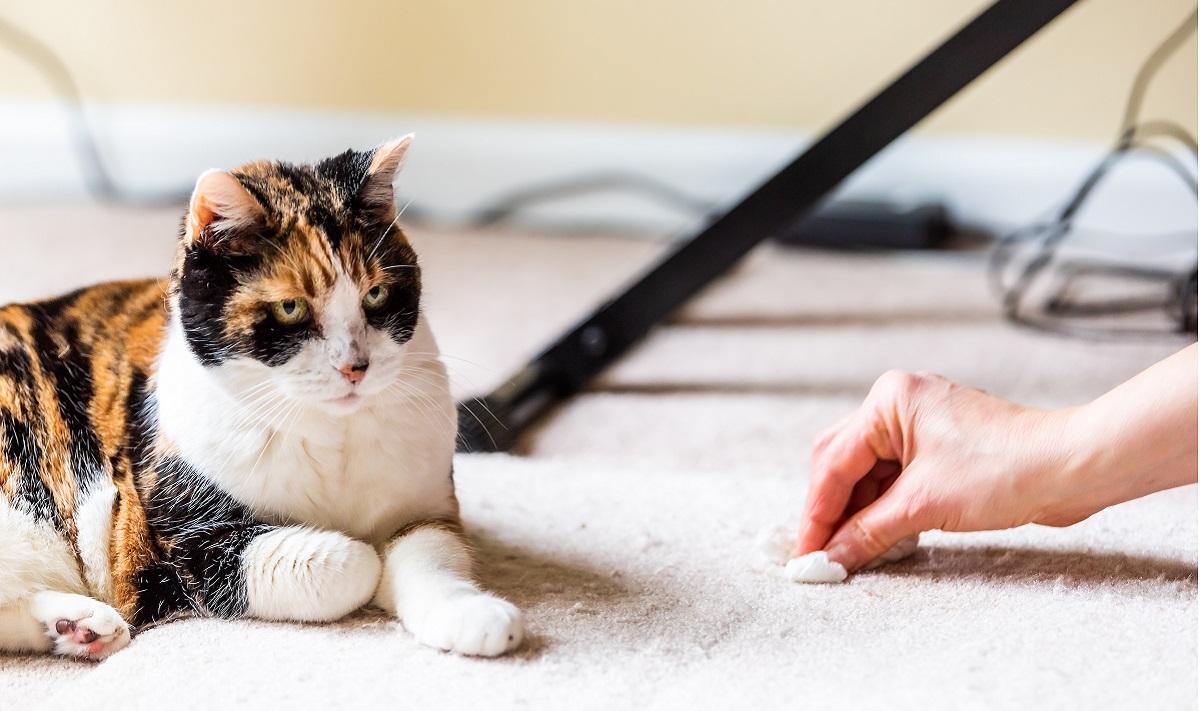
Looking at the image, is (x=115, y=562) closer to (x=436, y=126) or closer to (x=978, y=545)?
(x=978, y=545)

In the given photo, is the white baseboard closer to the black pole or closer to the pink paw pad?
the black pole

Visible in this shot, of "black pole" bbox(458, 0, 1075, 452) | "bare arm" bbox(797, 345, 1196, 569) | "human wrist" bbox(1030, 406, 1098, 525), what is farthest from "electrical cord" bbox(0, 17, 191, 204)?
"human wrist" bbox(1030, 406, 1098, 525)

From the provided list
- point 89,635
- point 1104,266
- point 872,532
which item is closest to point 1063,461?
point 872,532

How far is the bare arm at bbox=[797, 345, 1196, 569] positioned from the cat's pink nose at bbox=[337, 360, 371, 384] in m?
0.41

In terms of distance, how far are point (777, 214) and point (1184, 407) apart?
→ 0.85 meters

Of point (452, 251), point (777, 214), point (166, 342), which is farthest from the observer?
point (452, 251)

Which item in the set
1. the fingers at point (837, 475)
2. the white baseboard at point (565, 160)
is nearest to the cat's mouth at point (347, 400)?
the fingers at point (837, 475)

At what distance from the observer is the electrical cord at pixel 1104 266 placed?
194 centimetres

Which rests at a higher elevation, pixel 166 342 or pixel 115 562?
pixel 166 342

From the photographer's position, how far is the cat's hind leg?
935mm

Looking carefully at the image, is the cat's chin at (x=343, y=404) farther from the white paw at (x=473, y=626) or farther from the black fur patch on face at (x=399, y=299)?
the white paw at (x=473, y=626)

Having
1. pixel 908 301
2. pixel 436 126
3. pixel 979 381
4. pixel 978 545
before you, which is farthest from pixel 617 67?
pixel 978 545

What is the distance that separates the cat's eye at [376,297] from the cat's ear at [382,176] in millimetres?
74

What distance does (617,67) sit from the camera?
2590 mm
